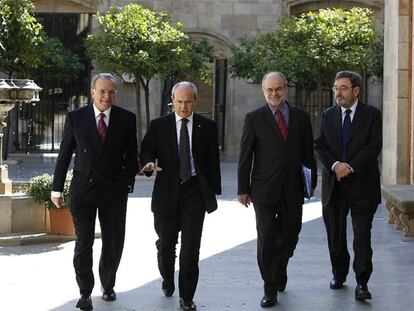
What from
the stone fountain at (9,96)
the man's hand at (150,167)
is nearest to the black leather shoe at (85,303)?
the man's hand at (150,167)

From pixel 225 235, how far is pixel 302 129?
17.4ft

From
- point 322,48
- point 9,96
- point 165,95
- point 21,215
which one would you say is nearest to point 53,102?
point 165,95

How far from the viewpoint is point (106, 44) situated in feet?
81.1

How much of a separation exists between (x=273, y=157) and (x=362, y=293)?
139cm

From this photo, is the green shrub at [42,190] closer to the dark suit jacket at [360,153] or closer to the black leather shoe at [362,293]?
the dark suit jacket at [360,153]

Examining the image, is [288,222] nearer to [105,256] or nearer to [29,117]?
[105,256]

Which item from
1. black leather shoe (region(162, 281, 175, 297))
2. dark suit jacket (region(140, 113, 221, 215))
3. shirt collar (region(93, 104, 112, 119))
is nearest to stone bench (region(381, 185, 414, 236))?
black leather shoe (region(162, 281, 175, 297))

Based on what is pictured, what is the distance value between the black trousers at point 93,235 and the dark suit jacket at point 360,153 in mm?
1860

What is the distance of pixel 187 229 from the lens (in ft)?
27.7

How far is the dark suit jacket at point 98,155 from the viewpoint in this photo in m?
8.37

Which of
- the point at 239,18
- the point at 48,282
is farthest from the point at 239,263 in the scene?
the point at 239,18

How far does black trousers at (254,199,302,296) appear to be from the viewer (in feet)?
28.1

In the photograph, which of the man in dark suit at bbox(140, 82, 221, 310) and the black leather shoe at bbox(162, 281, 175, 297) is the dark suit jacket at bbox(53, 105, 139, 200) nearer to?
the man in dark suit at bbox(140, 82, 221, 310)

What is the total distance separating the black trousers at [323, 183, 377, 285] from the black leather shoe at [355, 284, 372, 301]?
0.04 meters
